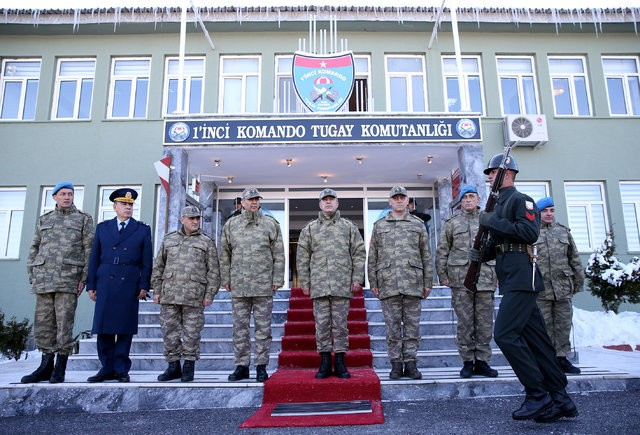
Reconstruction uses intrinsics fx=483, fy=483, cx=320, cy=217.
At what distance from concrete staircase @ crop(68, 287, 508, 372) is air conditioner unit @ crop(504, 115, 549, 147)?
17.9 ft

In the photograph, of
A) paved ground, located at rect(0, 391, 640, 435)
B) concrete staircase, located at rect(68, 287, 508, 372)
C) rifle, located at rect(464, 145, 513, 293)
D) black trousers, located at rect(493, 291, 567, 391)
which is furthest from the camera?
concrete staircase, located at rect(68, 287, 508, 372)

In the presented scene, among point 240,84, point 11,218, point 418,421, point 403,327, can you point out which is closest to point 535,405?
point 418,421

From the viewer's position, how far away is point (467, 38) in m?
11.7

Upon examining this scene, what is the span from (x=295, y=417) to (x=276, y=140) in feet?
16.8

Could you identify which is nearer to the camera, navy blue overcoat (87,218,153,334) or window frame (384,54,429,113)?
navy blue overcoat (87,218,153,334)

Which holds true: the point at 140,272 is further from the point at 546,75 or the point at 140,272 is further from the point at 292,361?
the point at 546,75

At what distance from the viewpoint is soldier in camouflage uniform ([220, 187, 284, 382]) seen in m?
4.67

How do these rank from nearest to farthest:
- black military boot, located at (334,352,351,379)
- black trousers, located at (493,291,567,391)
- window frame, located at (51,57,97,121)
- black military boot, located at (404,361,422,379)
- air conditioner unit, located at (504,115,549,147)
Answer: black trousers, located at (493,291,567,391), black military boot, located at (334,352,351,379), black military boot, located at (404,361,422,379), air conditioner unit, located at (504,115,549,147), window frame, located at (51,57,97,121)

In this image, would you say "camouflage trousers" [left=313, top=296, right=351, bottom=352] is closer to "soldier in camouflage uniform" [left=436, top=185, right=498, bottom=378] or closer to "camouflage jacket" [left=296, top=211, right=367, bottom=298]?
"camouflage jacket" [left=296, top=211, right=367, bottom=298]

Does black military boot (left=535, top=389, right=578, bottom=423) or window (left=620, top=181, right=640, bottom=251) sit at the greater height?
window (left=620, top=181, right=640, bottom=251)

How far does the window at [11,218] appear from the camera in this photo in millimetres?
10680

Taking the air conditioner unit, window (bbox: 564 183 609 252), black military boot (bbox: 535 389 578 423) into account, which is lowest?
black military boot (bbox: 535 389 578 423)

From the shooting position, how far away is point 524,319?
11.3 feet

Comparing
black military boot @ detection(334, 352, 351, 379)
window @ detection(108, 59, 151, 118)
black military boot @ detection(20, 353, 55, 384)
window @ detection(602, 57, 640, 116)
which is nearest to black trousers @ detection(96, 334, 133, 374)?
black military boot @ detection(20, 353, 55, 384)
